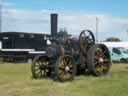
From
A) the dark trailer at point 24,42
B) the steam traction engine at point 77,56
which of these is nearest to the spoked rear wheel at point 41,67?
the steam traction engine at point 77,56

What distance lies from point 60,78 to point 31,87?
2.07 m

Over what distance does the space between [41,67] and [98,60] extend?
2.60 metres

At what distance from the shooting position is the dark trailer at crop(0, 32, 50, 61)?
42531mm

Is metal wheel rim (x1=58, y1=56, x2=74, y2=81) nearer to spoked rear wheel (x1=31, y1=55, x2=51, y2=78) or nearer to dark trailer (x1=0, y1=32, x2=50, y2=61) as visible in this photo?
spoked rear wheel (x1=31, y1=55, x2=51, y2=78)

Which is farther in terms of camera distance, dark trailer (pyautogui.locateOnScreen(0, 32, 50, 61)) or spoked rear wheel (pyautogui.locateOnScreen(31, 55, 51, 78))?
dark trailer (pyautogui.locateOnScreen(0, 32, 50, 61))

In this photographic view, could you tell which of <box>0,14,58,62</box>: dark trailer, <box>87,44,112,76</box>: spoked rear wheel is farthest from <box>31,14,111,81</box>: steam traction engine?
<box>0,14,58,62</box>: dark trailer

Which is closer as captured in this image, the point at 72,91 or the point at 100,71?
the point at 72,91

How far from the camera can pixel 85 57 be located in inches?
701

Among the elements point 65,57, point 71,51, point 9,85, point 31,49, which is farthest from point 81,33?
point 31,49

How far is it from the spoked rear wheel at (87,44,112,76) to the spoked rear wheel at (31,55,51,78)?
1949 mm

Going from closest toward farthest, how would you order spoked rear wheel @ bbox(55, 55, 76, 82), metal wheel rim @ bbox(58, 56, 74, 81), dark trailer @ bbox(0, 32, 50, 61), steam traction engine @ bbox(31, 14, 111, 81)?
spoked rear wheel @ bbox(55, 55, 76, 82) → metal wheel rim @ bbox(58, 56, 74, 81) → steam traction engine @ bbox(31, 14, 111, 81) → dark trailer @ bbox(0, 32, 50, 61)

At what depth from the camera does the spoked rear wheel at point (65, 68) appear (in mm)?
15922

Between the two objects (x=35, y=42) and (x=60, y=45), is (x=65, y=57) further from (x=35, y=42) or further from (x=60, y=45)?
(x=35, y=42)

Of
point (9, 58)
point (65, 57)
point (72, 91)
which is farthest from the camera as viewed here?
point (9, 58)
